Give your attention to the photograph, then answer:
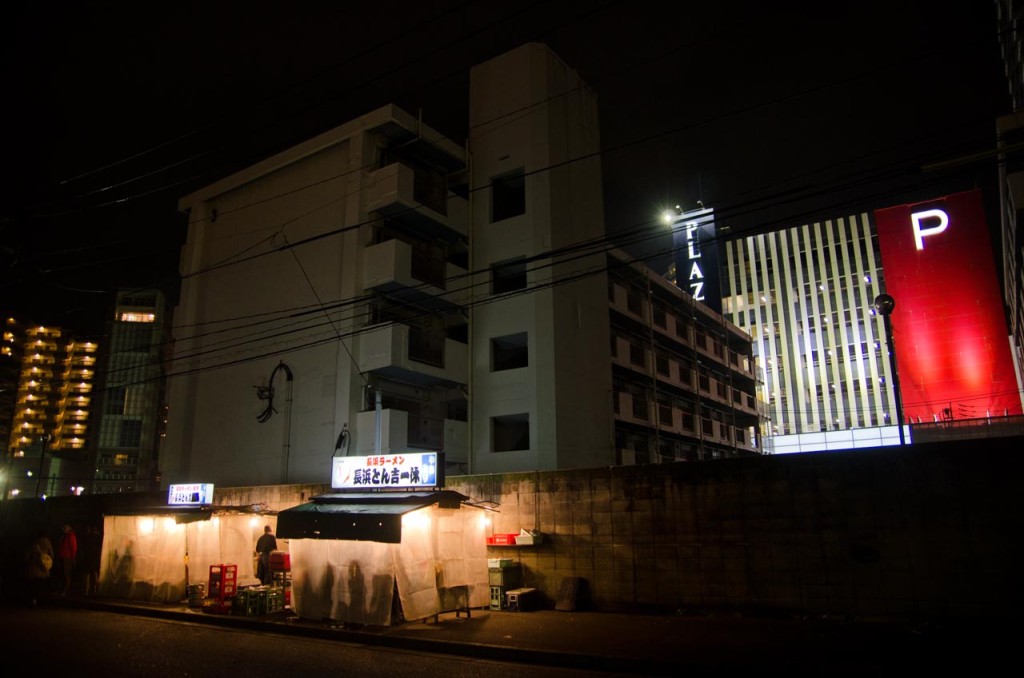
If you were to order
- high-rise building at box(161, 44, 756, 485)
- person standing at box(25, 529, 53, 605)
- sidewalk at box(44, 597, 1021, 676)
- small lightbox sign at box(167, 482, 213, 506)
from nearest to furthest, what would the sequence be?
sidewalk at box(44, 597, 1021, 676) < person standing at box(25, 529, 53, 605) < small lightbox sign at box(167, 482, 213, 506) < high-rise building at box(161, 44, 756, 485)

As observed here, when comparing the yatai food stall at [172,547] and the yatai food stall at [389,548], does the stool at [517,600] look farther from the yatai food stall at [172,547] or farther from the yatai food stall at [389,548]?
the yatai food stall at [172,547]

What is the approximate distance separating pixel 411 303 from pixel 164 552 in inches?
470

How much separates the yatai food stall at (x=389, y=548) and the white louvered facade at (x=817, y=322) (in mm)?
64650

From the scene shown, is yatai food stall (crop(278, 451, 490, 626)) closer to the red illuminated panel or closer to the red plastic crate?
the red plastic crate

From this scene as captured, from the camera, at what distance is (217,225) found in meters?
29.4

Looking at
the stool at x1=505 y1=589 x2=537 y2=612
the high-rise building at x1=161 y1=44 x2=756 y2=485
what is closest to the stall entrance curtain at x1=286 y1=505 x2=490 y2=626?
the stool at x1=505 y1=589 x2=537 y2=612

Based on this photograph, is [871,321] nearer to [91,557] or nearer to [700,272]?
[700,272]

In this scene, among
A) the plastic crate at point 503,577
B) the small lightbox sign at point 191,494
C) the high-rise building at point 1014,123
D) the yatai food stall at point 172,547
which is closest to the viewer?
the plastic crate at point 503,577

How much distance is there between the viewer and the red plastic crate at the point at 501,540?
49.7ft

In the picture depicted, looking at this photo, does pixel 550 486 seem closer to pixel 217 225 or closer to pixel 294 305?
pixel 294 305

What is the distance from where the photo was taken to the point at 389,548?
13.0 metres

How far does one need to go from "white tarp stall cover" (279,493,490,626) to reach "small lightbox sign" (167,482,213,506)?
5.05m

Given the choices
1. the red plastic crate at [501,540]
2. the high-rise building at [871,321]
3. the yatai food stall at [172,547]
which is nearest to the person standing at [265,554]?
the yatai food stall at [172,547]

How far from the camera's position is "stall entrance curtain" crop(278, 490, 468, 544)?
1262cm
